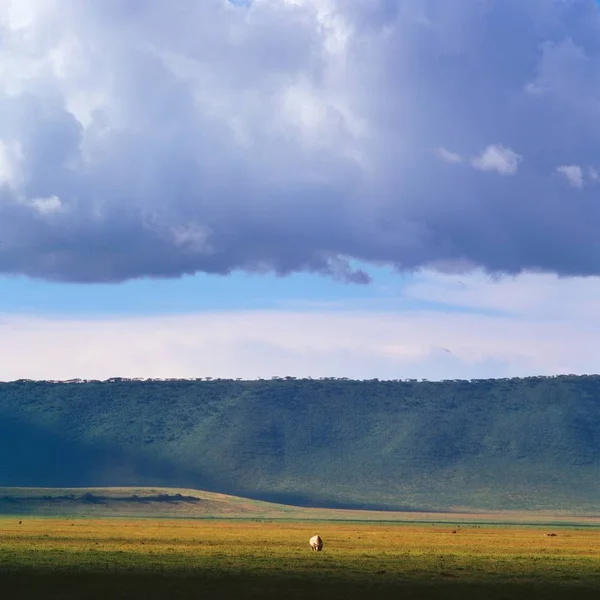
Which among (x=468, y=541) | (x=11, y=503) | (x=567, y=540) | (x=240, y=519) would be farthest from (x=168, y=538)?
(x=11, y=503)

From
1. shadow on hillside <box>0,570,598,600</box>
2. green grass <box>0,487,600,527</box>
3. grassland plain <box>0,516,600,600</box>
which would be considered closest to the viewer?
shadow on hillside <box>0,570,598,600</box>

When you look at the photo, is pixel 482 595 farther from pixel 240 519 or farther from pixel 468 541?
A: pixel 240 519

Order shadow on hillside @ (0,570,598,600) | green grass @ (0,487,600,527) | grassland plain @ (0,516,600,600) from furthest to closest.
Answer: green grass @ (0,487,600,527), grassland plain @ (0,516,600,600), shadow on hillside @ (0,570,598,600)

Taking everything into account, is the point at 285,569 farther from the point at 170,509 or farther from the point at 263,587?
the point at 170,509

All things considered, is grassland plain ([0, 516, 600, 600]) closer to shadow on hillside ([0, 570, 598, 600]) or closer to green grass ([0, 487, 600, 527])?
shadow on hillside ([0, 570, 598, 600])

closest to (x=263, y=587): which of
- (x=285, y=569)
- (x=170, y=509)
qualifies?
(x=285, y=569)

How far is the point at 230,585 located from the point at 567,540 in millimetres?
60895

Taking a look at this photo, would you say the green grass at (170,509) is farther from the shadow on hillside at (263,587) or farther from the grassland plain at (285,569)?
the shadow on hillside at (263,587)

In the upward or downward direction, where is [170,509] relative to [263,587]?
upward

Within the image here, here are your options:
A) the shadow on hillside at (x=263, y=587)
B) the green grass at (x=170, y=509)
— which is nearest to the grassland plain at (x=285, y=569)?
the shadow on hillside at (x=263, y=587)

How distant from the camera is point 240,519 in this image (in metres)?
170

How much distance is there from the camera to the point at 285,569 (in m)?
63.4

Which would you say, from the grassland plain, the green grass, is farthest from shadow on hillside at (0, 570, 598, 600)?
the green grass

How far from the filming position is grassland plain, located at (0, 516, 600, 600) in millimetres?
53938
